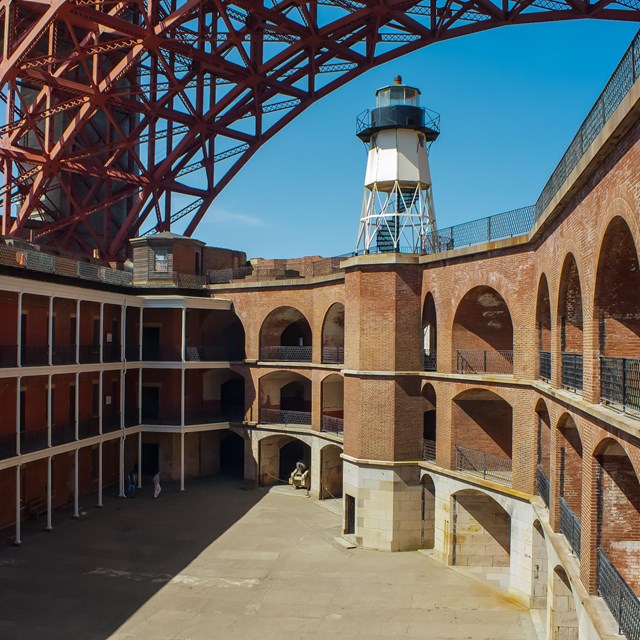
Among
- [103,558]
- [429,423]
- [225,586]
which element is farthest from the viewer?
[429,423]

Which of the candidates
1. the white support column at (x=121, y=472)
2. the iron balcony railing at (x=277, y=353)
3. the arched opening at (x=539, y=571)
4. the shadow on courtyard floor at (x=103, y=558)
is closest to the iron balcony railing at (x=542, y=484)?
the arched opening at (x=539, y=571)

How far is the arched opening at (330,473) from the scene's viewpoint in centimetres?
3016

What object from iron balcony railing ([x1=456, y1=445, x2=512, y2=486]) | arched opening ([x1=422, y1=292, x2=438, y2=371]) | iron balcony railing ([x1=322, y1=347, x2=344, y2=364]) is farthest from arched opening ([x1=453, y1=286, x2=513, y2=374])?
iron balcony railing ([x1=322, y1=347, x2=344, y2=364])

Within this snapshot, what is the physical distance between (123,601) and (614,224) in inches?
609

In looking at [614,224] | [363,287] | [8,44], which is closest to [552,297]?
[614,224]

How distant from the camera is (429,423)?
91.2 feet

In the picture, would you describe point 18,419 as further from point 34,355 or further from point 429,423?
point 429,423

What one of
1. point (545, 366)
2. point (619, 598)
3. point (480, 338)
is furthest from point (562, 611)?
point (480, 338)

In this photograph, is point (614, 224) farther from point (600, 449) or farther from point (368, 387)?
point (368, 387)

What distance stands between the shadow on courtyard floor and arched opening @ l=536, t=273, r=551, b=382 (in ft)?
39.7

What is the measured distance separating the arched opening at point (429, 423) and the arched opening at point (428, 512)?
799 millimetres

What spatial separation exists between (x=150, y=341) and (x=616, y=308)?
25.7 meters

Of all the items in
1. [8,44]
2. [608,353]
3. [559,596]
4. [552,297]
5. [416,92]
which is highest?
[8,44]

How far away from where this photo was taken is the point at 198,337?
112ft
